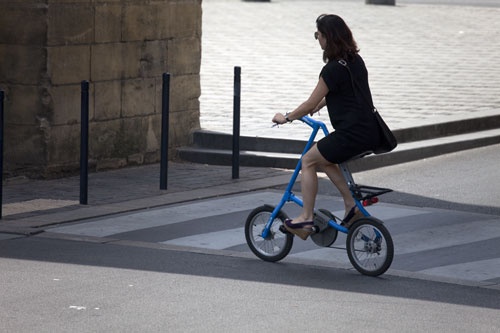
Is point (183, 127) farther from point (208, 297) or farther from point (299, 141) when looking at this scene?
point (208, 297)

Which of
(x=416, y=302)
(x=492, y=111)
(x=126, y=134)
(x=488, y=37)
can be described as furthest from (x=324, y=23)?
(x=488, y=37)

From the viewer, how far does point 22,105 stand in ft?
38.4

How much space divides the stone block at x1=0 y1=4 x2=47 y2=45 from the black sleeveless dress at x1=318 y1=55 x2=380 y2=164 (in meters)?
4.67

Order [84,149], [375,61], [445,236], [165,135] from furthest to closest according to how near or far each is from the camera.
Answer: [375,61], [165,135], [84,149], [445,236]

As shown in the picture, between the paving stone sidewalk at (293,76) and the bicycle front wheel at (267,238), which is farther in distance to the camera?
the paving stone sidewalk at (293,76)

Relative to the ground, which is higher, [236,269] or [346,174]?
[346,174]

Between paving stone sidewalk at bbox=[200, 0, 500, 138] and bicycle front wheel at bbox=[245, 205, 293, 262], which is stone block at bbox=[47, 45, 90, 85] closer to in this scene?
paving stone sidewalk at bbox=[200, 0, 500, 138]

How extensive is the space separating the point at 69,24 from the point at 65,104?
84cm

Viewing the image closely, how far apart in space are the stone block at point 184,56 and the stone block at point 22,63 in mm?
2046

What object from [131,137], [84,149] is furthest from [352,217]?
[131,137]

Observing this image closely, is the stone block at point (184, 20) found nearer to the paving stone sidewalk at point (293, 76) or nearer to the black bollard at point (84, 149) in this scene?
the paving stone sidewalk at point (293, 76)

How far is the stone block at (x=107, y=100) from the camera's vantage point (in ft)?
40.1

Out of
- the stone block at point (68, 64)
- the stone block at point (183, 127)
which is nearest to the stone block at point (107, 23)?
the stone block at point (68, 64)

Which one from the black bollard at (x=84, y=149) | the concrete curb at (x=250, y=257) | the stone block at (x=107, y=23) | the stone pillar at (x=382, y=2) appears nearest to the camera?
the concrete curb at (x=250, y=257)
